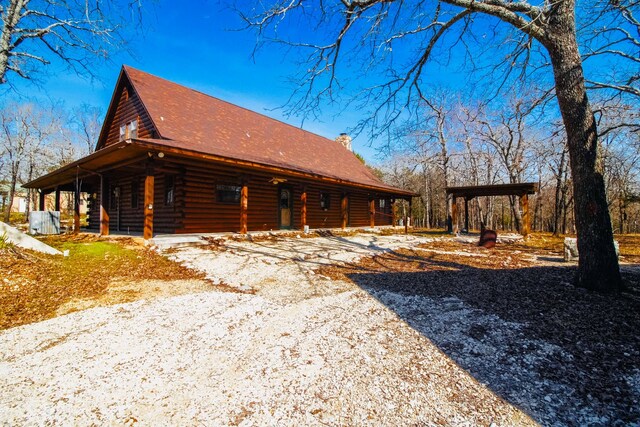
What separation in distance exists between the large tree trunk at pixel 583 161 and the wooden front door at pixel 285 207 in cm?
1164

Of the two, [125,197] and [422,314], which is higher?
[125,197]

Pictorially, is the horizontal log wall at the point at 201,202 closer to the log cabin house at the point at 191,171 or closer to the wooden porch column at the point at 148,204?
the log cabin house at the point at 191,171

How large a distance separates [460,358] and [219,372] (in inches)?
87.6

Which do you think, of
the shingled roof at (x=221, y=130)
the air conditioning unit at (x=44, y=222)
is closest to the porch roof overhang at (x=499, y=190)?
the shingled roof at (x=221, y=130)

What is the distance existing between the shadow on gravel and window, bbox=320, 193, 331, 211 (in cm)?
1180

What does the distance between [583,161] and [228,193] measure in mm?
11447

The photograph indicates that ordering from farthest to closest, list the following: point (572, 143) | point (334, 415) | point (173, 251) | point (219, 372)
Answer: point (173, 251)
point (572, 143)
point (219, 372)
point (334, 415)

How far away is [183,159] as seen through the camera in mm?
9531

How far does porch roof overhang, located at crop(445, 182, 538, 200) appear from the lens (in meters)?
14.2

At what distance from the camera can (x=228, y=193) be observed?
12.5m

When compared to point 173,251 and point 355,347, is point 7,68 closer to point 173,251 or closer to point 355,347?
point 173,251

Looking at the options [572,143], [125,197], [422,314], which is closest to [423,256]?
[572,143]

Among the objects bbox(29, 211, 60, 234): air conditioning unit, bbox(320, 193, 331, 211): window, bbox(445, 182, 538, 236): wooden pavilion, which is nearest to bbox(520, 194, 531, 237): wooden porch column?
bbox(445, 182, 538, 236): wooden pavilion

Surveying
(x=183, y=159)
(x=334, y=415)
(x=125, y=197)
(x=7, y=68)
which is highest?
(x=7, y=68)
